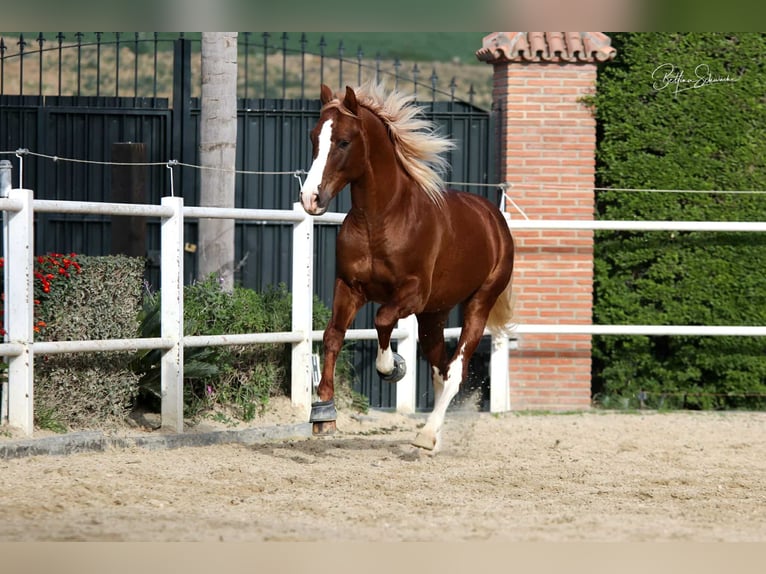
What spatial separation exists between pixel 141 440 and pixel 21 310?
1.09 m

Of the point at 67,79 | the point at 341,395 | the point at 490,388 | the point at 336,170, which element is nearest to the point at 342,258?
the point at 336,170

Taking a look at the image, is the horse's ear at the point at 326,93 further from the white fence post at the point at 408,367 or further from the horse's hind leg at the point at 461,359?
the white fence post at the point at 408,367

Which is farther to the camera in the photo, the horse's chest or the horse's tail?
the horse's tail

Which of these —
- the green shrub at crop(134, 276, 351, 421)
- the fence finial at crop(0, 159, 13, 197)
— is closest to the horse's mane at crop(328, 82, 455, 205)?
the green shrub at crop(134, 276, 351, 421)

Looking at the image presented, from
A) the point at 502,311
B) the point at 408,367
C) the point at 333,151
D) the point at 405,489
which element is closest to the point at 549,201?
the point at 408,367

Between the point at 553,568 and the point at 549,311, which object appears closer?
the point at 553,568

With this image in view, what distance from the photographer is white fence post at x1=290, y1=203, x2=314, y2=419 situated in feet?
25.3

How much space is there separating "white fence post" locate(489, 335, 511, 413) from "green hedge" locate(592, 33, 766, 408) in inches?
38.0

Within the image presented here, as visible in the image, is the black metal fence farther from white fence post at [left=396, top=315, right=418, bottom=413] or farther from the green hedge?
the green hedge

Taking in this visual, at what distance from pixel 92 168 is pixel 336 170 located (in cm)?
489

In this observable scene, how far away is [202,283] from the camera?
26.0 feet

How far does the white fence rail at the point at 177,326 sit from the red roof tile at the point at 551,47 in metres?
1.53

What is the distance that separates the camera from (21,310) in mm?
5879

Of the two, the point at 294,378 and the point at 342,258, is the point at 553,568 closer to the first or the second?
the point at 342,258
